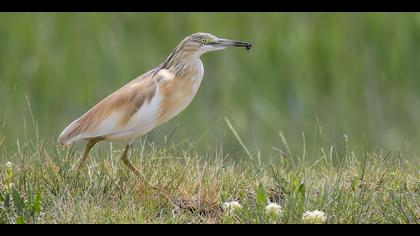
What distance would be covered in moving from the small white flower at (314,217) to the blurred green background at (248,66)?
475 centimetres

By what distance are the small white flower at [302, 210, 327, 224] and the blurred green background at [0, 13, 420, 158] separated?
475 centimetres

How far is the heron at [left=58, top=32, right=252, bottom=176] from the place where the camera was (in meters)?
6.73

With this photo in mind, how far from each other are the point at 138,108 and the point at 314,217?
1.61 meters

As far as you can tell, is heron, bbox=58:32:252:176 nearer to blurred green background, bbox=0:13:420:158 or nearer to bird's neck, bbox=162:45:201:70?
bird's neck, bbox=162:45:201:70

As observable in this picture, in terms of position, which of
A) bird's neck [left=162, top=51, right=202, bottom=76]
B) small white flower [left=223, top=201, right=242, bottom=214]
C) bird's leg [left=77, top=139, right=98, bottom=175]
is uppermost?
bird's neck [left=162, top=51, right=202, bottom=76]

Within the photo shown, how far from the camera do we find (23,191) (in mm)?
6227

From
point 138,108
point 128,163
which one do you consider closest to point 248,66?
point 138,108

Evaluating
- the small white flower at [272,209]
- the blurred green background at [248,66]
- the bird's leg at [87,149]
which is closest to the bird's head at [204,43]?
the bird's leg at [87,149]

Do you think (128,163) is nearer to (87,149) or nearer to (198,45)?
(87,149)

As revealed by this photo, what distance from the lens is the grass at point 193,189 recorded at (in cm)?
582

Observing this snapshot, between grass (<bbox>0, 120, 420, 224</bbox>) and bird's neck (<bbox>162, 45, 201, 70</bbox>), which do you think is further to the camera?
bird's neck (<bbox>162, 45, 201, 70</bbox>)

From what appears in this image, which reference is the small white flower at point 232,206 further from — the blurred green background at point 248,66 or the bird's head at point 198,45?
the blurred green background at point 248,66

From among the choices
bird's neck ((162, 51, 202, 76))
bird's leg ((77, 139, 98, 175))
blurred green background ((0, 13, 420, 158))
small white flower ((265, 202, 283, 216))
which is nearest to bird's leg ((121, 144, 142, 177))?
bird's leg ((77, 139, 98, 175))
